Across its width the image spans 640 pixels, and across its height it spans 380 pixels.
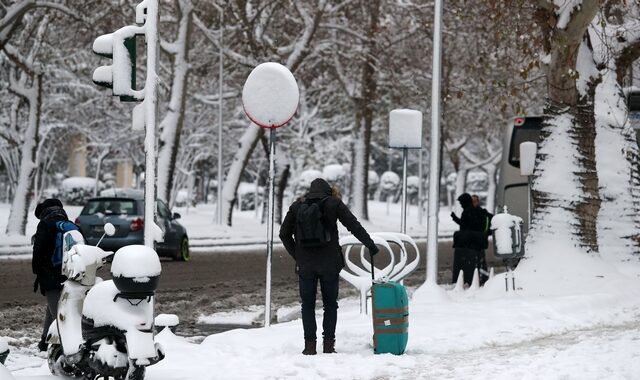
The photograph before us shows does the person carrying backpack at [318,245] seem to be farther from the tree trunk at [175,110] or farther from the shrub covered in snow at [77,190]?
the shrub covered in snow at [77,190]

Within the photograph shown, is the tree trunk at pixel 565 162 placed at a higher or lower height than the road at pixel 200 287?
higher

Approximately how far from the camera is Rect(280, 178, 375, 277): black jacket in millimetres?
10195

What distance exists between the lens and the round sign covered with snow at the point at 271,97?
1235cm

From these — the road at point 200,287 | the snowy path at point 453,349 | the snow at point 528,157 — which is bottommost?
the road at point 200,287

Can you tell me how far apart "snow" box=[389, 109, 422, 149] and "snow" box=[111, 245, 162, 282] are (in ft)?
26.0

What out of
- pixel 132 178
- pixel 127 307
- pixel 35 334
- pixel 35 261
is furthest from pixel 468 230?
pixel 132 178

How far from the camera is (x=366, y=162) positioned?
159 ft

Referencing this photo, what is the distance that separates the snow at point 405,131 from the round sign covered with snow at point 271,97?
371cm

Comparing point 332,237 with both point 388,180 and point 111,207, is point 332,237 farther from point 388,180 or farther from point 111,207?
point 388,180

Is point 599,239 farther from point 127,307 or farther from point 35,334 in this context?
point 127,307

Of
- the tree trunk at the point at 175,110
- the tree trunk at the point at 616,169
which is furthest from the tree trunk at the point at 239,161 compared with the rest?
the tree trunk at the point at 616,169

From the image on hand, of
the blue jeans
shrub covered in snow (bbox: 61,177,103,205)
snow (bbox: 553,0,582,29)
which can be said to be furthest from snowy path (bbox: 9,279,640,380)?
shrub covered in snow (bbox: 61,177,103,205)

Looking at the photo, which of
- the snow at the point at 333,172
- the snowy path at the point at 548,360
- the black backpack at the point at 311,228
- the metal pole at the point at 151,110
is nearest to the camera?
the snowy path at the point at 548,360

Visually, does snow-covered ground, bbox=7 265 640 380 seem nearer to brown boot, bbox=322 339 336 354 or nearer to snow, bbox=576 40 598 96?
brown boot, bbox=322 339 336 354
